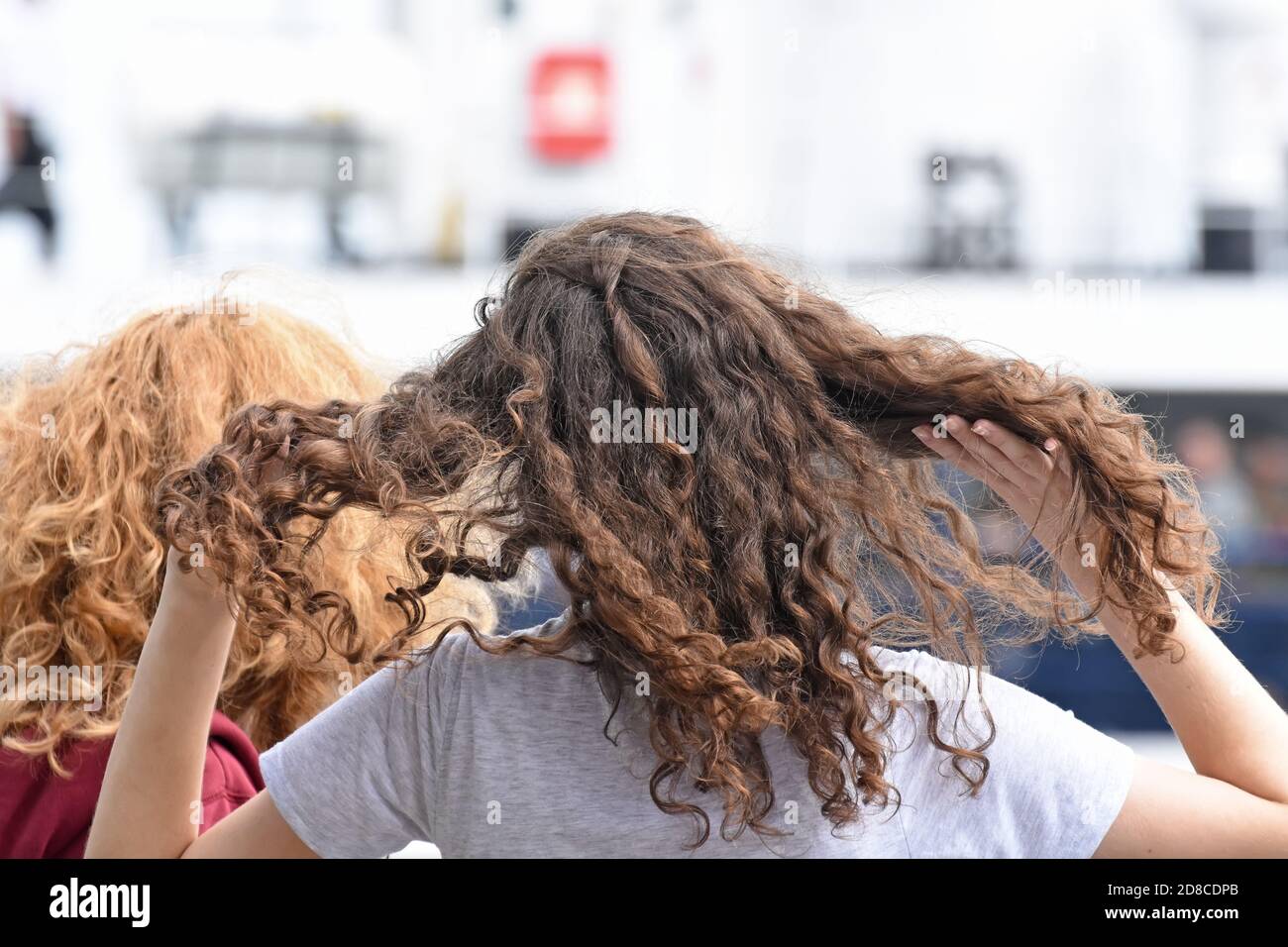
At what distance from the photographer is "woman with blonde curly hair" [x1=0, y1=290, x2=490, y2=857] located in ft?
3.53

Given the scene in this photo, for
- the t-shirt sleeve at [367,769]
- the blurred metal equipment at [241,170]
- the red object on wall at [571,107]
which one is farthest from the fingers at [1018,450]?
the red object on wall at [571,107]

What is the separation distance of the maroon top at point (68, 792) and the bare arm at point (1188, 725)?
65 centimetres

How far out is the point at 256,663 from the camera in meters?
1.18

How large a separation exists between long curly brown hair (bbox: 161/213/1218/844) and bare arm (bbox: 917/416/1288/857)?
20mm

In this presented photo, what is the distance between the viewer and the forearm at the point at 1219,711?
875mm

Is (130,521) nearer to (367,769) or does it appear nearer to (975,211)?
(367,769)

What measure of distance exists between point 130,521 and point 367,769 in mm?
446

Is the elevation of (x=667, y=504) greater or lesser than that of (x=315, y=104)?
lesser

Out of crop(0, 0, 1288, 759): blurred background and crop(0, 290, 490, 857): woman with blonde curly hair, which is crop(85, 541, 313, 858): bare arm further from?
crop(0, 0, 1288, 759): blurred background

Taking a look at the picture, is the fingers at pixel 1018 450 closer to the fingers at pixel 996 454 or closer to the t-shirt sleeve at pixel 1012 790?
the fingers at pixel 996 454

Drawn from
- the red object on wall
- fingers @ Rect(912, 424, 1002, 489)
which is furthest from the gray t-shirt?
the red object on wall

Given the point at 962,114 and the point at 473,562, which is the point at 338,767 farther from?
the point at 962,114

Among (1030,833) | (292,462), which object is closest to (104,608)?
(292,462)
